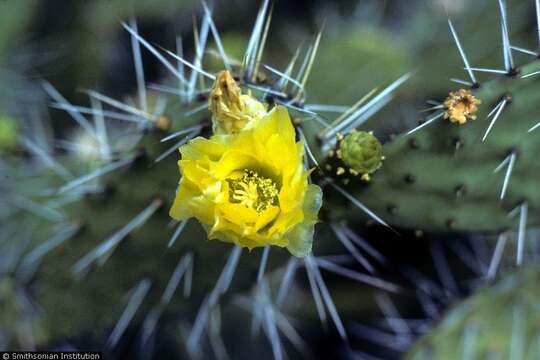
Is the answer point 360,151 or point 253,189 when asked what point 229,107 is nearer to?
point 253,189

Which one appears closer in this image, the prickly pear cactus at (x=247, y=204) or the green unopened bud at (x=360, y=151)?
the prickly pear cactus at (x=247, y=204)

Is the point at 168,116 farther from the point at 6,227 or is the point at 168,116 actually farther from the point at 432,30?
the point at 432,30

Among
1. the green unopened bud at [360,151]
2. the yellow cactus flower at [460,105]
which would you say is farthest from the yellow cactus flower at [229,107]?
the yellow cactus flower at [460,105]

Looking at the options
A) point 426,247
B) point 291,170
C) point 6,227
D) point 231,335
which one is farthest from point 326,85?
point 291,170

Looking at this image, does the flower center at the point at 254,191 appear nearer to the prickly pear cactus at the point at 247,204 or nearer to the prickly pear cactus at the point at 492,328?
the prickly pear cactus at the point at 247,204

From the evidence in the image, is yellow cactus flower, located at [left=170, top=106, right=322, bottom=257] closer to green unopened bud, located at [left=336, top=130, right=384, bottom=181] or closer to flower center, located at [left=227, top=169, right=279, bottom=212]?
flower center, located at [left=227, top=169, right=279, bottom=212]

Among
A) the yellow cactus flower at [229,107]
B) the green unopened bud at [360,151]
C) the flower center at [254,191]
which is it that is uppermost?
the yellow cactus flower at [229,107]
